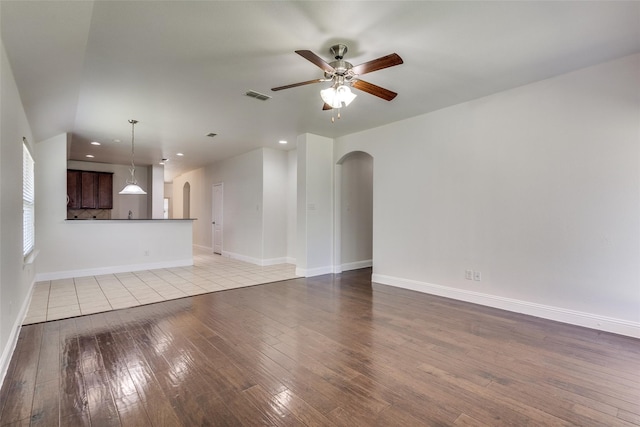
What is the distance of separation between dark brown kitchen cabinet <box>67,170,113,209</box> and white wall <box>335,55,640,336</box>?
7.73m

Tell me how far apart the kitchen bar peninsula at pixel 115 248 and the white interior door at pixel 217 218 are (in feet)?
5.40

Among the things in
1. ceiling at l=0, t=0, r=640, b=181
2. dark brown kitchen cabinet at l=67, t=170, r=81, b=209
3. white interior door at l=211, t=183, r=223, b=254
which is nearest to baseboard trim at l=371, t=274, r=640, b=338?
ceiling at l=0, t=0, r=640, b=181

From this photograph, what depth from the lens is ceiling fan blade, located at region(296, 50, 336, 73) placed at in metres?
2.13

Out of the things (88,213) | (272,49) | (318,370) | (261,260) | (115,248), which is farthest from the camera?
(88,213)

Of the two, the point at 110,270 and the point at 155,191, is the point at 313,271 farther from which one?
the point at 155,191

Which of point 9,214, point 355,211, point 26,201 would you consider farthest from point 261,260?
point 9,214

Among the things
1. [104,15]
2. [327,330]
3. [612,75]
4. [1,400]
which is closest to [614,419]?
[327,330]

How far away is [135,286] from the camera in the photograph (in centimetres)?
475

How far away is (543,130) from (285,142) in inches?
168

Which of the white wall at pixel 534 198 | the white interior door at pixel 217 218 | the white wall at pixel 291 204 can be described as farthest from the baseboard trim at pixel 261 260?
the white wall at pixel 534 198

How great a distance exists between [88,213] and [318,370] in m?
8.64

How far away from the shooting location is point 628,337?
111 inches

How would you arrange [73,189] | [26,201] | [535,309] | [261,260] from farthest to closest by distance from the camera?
[73,189] < [261,260] < [26,201] < [535,309]

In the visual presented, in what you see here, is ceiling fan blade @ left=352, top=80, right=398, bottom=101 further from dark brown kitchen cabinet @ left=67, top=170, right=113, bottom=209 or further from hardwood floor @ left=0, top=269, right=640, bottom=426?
dark brown kitchen cabinet @ left=67, top=170, right=113, bottom=209
